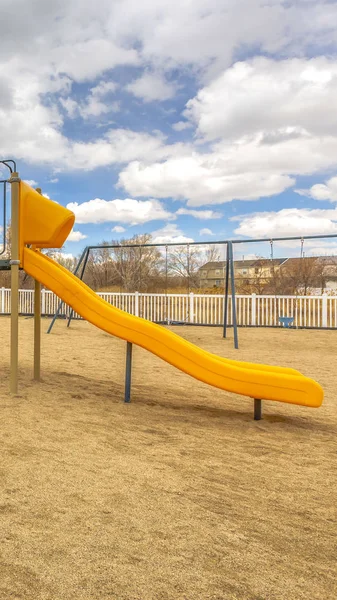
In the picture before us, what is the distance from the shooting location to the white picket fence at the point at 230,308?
498 inches

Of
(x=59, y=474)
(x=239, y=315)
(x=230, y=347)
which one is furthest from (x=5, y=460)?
(x=239, y=315)

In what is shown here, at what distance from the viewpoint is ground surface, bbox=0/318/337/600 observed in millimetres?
1480

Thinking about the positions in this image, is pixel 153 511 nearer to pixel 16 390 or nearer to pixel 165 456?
pixel 165 456

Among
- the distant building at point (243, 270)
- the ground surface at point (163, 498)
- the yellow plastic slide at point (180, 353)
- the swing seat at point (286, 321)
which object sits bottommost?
the ground surface at point (163, 498)

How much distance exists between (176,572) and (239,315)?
12.4 meters

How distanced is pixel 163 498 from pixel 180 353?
1685 mm

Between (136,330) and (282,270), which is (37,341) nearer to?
(136,330)

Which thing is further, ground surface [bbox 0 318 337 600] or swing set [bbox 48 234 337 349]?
swing set [bbox 48 234 337 349]

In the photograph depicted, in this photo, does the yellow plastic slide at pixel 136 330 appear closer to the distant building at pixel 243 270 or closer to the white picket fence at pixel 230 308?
the white picket fence at pixel 230 308

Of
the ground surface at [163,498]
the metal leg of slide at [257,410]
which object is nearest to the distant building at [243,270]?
the ground surface at [163,498]

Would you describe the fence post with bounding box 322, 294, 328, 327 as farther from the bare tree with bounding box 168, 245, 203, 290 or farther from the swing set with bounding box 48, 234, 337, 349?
the bare tree with bounding box 168, 245, 203, 290

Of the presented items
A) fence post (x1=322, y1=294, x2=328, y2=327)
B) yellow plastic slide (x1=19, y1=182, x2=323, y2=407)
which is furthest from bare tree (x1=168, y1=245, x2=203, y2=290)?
yellow plastic slide (x1=19, y1=182, x2=323, y2=407)

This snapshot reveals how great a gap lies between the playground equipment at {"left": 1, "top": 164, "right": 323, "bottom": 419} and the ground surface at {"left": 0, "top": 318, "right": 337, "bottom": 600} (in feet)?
1.07

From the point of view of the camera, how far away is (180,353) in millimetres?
3674
